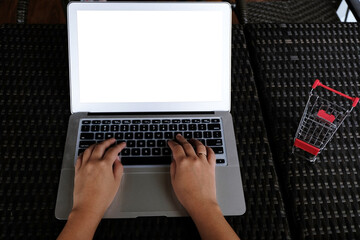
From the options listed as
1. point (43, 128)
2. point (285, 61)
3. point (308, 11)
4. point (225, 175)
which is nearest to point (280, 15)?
point (308, 11)

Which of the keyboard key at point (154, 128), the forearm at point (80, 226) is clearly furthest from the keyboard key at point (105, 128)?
the forearm at point (80, 226)

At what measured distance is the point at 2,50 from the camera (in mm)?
815

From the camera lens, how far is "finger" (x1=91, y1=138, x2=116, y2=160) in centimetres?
65

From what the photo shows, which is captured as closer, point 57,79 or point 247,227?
point 247,227

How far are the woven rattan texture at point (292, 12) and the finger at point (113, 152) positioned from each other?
0.78 m

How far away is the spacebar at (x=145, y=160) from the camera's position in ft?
2.21

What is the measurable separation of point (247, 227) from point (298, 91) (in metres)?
0.38

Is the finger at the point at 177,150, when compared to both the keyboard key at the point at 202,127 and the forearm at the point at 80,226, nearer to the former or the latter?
the keyboard key at the point at 202,127

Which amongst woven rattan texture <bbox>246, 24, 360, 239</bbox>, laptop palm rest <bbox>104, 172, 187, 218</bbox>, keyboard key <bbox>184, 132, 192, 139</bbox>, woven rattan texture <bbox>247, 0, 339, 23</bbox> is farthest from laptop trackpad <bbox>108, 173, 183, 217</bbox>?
woven rattan texture <bbox>247, 0, 339, 23</bbox>

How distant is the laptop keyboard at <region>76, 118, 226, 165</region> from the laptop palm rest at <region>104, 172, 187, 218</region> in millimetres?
39

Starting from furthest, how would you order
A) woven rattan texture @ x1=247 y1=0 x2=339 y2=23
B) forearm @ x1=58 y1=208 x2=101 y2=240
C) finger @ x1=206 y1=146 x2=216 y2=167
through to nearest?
woven rattan texture @ x1=247 y1=0 x2=339 y2=23 → finger @ x1=206 y1=146 x2=216 y2=167 → forearm @ x1=58 y1=208 x2=101 y2=240

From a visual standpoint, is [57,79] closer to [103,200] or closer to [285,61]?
[103,200]

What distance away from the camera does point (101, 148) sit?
0.67 metres

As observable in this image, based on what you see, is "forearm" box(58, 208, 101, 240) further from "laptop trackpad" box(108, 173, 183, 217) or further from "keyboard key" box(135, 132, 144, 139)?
"keyboard key" box(135, 132, 144, 139)
